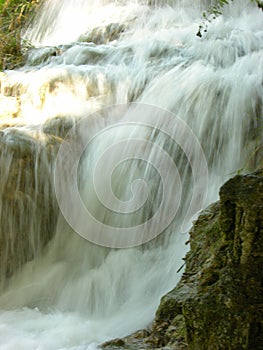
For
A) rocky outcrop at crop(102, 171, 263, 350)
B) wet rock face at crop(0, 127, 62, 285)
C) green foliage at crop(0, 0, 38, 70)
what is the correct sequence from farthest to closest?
green foliage at crop(0, 0, 38, 70) < wet rock face at crop(0, 127, 62, 285) < rocky outcrop at crop(102, 171, 263, 350)

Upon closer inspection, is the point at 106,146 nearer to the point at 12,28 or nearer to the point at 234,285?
the point at 234,285

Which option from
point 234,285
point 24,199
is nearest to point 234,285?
point 234,285

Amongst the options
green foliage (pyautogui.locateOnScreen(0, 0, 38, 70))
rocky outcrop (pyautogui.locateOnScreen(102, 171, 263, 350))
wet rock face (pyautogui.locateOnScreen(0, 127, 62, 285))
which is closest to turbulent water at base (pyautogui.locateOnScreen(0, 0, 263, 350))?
wet rock face (pyautogui.locateOnScreen(0, 127, 62, 285))

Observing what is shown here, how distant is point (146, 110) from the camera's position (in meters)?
5.01

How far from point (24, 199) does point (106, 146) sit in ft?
3.13

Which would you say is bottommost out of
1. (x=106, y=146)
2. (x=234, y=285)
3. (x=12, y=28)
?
(x=234, y=285)

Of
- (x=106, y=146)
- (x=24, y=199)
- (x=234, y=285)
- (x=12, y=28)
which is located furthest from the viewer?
(x=12, y=28)

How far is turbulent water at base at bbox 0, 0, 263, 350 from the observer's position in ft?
11.5

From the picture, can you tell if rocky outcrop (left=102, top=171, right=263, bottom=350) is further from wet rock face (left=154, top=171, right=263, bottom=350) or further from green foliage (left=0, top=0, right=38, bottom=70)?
green foliage (left=0, top=0, right=38, bottom=70)

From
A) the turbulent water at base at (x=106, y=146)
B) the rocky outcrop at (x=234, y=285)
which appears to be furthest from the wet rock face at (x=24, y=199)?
the rocky outcrop at (x=234, y=285)

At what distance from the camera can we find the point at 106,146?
15.7 feet

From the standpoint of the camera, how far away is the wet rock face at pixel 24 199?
427 centimetres

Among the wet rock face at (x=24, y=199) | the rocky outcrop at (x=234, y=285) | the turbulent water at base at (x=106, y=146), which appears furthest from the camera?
the wet rock face at (x=24, y=199)

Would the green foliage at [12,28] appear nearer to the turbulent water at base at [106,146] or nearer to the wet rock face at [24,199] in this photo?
the turbulent water at base at [106,146]
